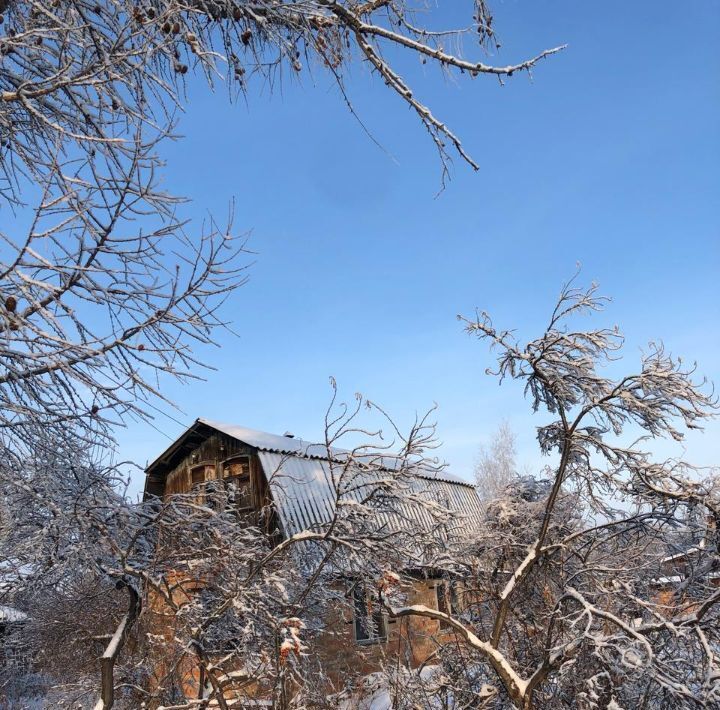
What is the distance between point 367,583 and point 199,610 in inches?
64.0

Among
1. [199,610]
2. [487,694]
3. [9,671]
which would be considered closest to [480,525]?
[487,694]

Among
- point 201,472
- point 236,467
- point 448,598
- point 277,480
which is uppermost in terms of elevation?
point 201,472

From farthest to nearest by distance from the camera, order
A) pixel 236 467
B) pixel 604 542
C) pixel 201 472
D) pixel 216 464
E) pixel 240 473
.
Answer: pixel 201 472
pixel 216 464
pixel 236 467
pixel 240 473
pixel 604 542

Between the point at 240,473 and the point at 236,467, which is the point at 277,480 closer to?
the point at 240,473

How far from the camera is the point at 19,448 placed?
10.7 feet

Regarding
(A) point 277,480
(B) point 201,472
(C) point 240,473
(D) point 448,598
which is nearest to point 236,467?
(C) point 240,473

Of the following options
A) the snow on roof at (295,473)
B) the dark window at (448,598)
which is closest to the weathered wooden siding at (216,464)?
the snow on roof at (295,473)

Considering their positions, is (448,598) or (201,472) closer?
(448,598)

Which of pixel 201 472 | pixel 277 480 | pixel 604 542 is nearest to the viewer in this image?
pixel 604 542

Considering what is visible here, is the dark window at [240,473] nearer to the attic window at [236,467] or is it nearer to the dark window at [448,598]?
the attic window at [236,467]

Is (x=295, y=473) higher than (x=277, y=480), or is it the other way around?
(x=295, y=473)

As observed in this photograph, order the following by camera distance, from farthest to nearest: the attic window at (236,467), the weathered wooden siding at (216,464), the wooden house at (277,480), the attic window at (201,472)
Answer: the attic window at (201,472) < the attic window at (236,467) < the weathered wooden siding at (216,464) < the wooden house at (277,480)

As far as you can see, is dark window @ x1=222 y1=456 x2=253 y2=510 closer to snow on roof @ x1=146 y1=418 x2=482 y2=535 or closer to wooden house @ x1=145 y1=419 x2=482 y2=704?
wooden house @ x1=145 y1=419 x2=482 y2=704

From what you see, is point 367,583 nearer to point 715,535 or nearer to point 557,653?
point 557,653
